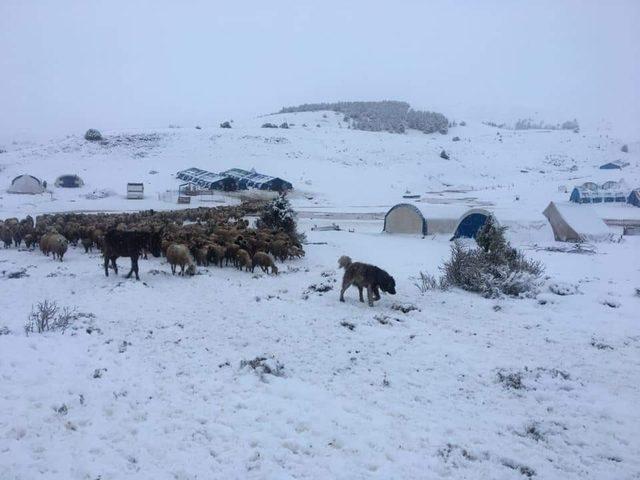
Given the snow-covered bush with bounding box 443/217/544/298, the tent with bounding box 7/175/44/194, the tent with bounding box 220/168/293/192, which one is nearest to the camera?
the snow-covered bush with bounding box 443/217/544/298

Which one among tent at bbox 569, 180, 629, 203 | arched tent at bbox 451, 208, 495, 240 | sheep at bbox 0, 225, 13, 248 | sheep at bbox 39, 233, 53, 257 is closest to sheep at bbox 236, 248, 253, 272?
sheep at bbox 39, 233, 53, 257

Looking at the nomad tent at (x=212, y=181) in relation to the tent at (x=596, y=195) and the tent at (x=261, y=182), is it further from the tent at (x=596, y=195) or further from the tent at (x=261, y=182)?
the tent at (x=596, y=195)

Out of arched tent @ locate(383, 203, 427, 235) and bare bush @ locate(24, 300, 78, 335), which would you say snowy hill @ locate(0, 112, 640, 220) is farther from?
bare bush @ locate(24, 300, 78, 335)

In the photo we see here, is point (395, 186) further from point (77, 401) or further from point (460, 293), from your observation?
point (77, 401)

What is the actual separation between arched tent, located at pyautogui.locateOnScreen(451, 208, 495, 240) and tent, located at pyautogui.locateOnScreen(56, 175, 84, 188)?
144 feet

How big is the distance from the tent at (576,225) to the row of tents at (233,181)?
31.4 metres

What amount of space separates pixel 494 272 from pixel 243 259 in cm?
908

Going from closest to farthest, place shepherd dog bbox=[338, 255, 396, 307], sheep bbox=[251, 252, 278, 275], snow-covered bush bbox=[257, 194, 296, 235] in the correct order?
shepherd dog bbox=[338, 255, 396, 307] → sheep bbox=[251, 252, 278, 275] → snow-covered bush bbox=[257, 194, 296, 235]

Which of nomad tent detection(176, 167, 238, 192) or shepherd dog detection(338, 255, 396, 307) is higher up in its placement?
nomad tent detection(176, 167, 238, 192)

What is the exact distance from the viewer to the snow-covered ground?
5.66m

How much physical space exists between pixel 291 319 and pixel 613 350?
686 cm

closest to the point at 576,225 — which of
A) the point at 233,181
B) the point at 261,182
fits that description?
the point at 261,182

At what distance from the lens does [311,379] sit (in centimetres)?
800

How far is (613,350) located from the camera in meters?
9.48
